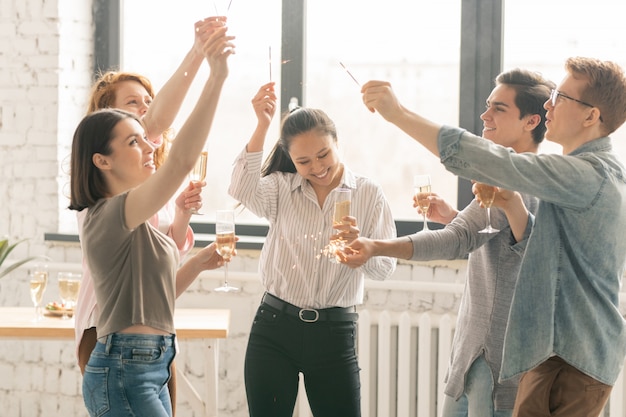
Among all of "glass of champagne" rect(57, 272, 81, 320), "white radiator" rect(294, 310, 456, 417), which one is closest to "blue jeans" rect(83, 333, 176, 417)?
"glass of champagne" rect(57, 272, 81, 320)

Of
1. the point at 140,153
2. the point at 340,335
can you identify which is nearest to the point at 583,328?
the point at 340,335

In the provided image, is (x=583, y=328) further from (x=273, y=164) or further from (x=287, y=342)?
(x=273, y=164)

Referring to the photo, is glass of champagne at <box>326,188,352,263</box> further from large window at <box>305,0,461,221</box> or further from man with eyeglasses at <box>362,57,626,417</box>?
large window at <box>305,0,461,221</box>

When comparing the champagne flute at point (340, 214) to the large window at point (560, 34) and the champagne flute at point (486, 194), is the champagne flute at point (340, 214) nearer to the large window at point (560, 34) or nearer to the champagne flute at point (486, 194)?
the champagne flute at point (486, 194)

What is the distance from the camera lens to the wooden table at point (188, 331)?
330 cm

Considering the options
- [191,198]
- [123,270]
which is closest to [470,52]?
[191,198]

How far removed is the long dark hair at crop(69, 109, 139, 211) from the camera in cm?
222

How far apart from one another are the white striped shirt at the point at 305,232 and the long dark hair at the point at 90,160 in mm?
720

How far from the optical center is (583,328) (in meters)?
2.12

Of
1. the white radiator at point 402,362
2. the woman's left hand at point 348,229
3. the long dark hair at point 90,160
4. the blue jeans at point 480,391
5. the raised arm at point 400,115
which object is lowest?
the white radiator at point 402,362

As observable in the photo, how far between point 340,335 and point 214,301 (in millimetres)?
1518

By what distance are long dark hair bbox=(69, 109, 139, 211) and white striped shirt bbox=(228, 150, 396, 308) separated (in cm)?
72

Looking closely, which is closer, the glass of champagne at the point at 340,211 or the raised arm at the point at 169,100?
the glass of champagne at the point at 340,211

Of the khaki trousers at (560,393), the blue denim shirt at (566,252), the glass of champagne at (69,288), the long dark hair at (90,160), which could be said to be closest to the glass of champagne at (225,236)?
the long dark hair at (90,160)
